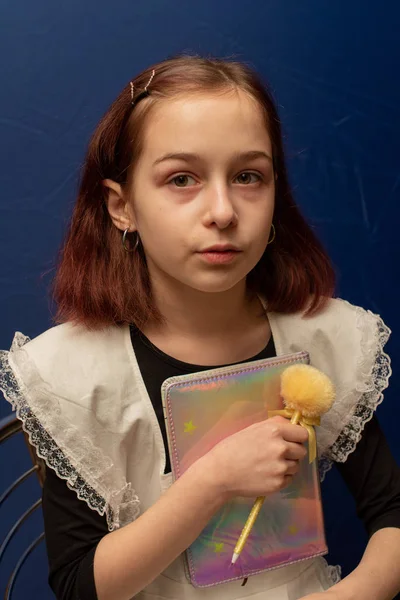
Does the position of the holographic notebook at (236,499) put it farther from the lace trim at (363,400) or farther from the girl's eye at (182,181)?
the girl's eye at (182,181)

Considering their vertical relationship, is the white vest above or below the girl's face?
below

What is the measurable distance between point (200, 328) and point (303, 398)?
0.18 m

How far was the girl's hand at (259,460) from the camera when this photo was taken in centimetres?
69

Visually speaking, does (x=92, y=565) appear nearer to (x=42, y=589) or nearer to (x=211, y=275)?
(x=211, y=275)

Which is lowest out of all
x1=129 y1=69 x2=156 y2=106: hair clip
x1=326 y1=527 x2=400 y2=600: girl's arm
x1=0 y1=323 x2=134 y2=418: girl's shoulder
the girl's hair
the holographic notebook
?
x1=326 y1=527 x2=400 y2=600: girl's arm

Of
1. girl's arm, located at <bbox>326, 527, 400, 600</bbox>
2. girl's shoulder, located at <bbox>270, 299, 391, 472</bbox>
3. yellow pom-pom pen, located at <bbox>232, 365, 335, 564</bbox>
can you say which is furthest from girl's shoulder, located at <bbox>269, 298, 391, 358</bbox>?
girl's arm, located at <bbox>326, 527, 400, 600</bbox>

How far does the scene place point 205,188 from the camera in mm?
707

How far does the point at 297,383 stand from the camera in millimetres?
702

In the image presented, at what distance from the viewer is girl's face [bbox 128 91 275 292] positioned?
69 cm

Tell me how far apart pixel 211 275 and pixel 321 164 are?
1.82 feet

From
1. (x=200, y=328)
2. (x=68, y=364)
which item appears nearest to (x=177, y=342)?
(x=200, y=328)

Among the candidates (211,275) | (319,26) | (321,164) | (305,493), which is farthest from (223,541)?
(319,26)

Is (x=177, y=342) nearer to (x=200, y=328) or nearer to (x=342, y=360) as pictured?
(x=200, y=328)

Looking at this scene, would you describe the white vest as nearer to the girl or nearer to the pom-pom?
the girl
